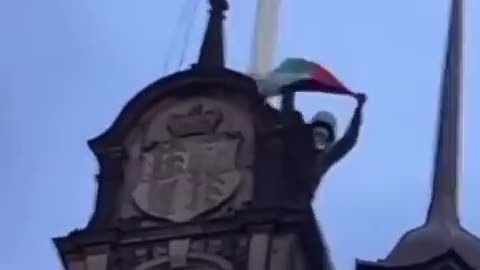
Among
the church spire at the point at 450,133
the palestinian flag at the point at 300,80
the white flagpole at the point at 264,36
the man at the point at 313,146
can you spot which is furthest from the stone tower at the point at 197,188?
the white flagpole at the point at 264,36

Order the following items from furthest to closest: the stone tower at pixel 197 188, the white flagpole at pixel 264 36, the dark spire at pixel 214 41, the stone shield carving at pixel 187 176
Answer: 1. the white flagpole at pixel 264 36
2. the dark spire at pixel 214 41
3. the stone shield carving at pixel 187 176
4. the stone tower at pixel 197 188

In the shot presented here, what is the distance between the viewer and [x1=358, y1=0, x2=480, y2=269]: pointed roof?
29.6 m

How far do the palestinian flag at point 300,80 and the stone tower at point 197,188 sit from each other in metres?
1.36

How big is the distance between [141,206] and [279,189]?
85.2 inches

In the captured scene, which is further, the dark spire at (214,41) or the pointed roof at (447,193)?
the dark spire at (214,41)

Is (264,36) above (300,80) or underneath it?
above

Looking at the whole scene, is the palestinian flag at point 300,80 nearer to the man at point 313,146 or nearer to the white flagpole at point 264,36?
the man at point 313,146

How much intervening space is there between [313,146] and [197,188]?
2.05m

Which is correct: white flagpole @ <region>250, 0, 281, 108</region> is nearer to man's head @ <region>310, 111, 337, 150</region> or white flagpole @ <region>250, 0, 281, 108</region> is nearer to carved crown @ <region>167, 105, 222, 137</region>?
man's head @ <region>310, 111, 337, 150</region>

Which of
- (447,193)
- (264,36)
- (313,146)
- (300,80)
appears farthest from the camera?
(264,36)

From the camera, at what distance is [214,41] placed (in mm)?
32031

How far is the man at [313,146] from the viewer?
29719mm

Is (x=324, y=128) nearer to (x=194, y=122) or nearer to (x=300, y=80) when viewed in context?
(x=300, y=80)

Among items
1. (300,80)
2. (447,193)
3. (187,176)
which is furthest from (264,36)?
(187,176)
